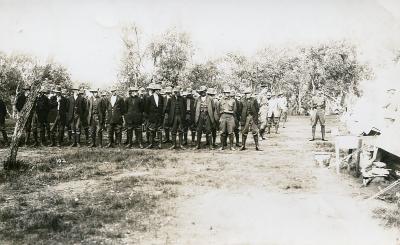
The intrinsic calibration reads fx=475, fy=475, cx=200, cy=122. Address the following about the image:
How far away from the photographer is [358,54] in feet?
88.5

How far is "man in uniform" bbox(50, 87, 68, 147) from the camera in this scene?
13406 mm

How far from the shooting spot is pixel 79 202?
6.99 metres

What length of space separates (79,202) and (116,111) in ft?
20.9

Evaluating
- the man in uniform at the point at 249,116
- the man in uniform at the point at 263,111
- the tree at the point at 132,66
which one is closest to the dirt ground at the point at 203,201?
the man in uniform at the point at 249,116

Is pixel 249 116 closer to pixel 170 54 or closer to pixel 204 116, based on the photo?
pixel 204 116

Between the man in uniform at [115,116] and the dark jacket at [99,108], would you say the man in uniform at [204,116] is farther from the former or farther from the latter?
the dark jacket at [99,108]

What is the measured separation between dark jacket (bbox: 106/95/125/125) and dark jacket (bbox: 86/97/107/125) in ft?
0.46

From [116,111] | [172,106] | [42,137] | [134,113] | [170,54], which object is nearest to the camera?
[172,106]

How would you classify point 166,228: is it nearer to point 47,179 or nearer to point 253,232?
point 253,232

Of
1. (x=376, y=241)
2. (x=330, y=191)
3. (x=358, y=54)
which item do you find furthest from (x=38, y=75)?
(x=358, y=54)

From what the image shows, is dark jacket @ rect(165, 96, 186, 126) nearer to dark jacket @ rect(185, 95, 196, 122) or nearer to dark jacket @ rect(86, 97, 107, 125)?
dark jacket @ rect(185, 95, 196, 122)

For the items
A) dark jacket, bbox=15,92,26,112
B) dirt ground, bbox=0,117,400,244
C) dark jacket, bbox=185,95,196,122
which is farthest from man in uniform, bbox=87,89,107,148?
dark jacket, bbox=185,95,196,122

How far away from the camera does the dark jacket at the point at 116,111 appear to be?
43.2ft

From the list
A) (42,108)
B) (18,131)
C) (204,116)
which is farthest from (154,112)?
(18,131)
